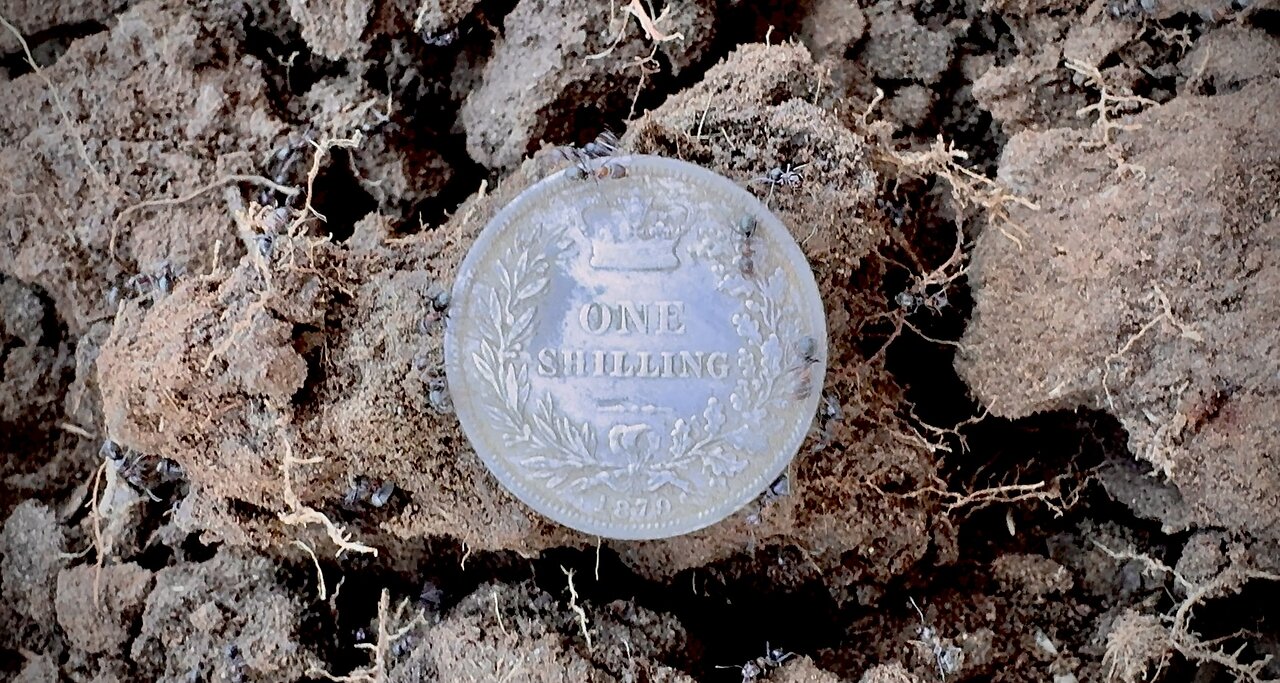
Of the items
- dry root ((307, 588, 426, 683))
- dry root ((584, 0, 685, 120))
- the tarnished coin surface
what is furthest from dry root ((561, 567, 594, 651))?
dry root ((584, 0, 685, 120))

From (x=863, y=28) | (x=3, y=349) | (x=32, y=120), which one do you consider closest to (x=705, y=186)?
(x=863, y=28)

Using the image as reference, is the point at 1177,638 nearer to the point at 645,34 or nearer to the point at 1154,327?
the point at 1154,327

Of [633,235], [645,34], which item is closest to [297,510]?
[633,235]

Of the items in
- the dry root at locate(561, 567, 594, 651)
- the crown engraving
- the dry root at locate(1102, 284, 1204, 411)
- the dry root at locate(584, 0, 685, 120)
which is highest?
the dry root at locate(584, 0, 685, 120)

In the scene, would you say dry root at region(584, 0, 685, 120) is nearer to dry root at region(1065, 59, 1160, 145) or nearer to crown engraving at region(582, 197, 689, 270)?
crown engraving at region(582, 197, 689, 270)

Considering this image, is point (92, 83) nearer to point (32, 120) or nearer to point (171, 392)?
point (32, 120)

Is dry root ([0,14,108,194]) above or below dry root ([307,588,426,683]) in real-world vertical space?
above
